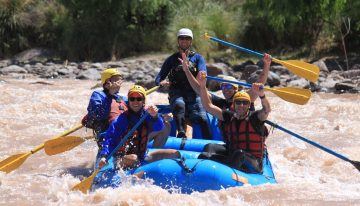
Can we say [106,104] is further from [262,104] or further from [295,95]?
[295,95]

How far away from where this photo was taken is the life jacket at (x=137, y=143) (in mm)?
5223

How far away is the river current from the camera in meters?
4.86

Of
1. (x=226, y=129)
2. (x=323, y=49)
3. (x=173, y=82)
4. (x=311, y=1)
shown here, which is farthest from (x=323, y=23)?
(x=226, y=129)

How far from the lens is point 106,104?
571 cm

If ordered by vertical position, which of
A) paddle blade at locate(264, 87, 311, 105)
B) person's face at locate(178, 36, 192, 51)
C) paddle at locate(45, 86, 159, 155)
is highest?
person's face at locate(178, 36, 192, 51)

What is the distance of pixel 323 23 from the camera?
18.1m

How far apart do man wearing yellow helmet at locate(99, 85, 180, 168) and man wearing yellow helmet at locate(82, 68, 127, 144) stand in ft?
1.62

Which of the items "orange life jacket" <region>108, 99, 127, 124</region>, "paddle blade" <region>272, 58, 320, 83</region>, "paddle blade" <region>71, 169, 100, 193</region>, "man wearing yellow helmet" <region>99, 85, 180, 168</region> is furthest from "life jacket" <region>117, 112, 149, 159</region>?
"paddle blade" <region>272, 58, 320, 83</region>

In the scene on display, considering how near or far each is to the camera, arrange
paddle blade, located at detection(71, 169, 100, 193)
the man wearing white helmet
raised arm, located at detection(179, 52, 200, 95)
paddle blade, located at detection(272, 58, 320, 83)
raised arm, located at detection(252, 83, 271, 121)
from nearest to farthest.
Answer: raised arm, located at detection(252, 83, 271, 121) < paddle blade, located at detection(71, 169, 100, 193) < raised arm, located at detection(179, 52, 200, 95) < paddle blade, located at detection(272, 58, 320, 83) < the man wearing white helmet

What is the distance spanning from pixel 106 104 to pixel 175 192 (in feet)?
4.28

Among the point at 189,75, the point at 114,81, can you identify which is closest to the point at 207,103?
the point at 189,75

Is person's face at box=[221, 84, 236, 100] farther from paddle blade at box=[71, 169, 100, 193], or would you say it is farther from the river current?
paddle blade at box=[71, 169, 100, 193]

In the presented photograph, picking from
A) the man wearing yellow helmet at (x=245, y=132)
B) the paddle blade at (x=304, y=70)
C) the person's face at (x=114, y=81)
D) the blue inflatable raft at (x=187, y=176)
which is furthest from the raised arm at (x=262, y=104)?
the person's face at (x=114, y=81)

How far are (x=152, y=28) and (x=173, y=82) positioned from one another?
14749mm
